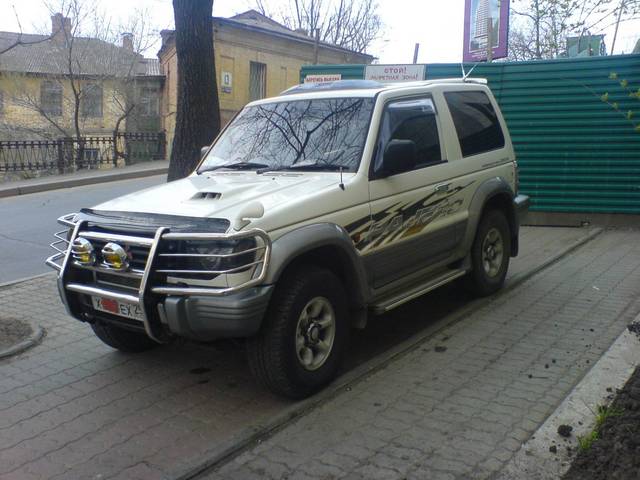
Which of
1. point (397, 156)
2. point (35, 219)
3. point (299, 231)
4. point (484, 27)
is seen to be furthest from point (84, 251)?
point (484, 27)

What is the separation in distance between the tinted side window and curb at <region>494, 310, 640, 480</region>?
209cm

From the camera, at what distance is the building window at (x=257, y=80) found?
94.7 feet

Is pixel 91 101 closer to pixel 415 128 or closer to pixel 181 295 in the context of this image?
pixel 415 128

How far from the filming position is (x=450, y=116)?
19.4 ft

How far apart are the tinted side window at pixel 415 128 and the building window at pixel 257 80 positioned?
24124 millimetres

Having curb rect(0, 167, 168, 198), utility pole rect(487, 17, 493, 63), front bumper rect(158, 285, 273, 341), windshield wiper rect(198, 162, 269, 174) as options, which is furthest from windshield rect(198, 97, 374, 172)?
curb rect(0, 167, 168, 198)

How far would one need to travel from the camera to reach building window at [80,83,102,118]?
2473cm

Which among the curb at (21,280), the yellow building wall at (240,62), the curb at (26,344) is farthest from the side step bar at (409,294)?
the yellow building wall at (240,62)

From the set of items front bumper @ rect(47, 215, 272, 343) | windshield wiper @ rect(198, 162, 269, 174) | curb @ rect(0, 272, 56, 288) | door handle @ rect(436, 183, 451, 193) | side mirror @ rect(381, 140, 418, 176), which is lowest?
curb @ rect(0, 272, 56, 288)

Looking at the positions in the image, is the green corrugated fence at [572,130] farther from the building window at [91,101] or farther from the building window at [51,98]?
the building window at [51,98]

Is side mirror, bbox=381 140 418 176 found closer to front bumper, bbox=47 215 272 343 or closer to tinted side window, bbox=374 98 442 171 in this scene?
tinted side window, bbox=374 98 442 171

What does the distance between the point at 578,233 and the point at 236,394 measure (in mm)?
7045

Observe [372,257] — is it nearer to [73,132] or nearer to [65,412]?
[65,412]

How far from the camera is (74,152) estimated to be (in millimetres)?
22281
